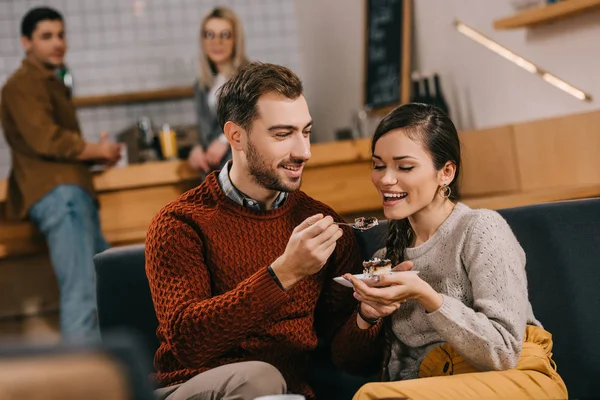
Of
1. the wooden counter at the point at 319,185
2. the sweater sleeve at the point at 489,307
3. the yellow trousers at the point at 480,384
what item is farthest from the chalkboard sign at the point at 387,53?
the yellow trousers at the point at 480,384

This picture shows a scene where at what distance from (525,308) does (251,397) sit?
62 centimetres

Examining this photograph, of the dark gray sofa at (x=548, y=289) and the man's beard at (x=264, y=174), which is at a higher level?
the man's beard at (x=264, y=174)

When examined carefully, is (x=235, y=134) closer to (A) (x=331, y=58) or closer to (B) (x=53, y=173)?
(B) (x=53, y=173)

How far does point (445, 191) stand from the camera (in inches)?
83.3

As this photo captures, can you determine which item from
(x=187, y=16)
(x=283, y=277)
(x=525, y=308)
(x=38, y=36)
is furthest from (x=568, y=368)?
(x=187, y=16)

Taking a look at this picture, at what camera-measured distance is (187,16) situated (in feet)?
19.5

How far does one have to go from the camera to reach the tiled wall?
5719mm

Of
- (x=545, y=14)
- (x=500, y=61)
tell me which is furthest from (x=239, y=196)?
(x=500, y=61)

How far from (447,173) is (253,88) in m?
0.51

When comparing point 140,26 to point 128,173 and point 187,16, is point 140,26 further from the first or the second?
point 128,173

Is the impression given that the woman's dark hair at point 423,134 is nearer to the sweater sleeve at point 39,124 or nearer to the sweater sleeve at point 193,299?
the sweater sleeve at point 193,299

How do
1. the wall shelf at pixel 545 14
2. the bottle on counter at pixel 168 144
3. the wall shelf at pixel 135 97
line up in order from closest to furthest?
the wall shelf at pixel 545 14 < the bottle on counter at pixel 168 144 < the wall shelf at pixel 135 97

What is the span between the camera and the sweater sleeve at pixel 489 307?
71.0 inches

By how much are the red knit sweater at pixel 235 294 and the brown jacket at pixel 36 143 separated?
193 cm
